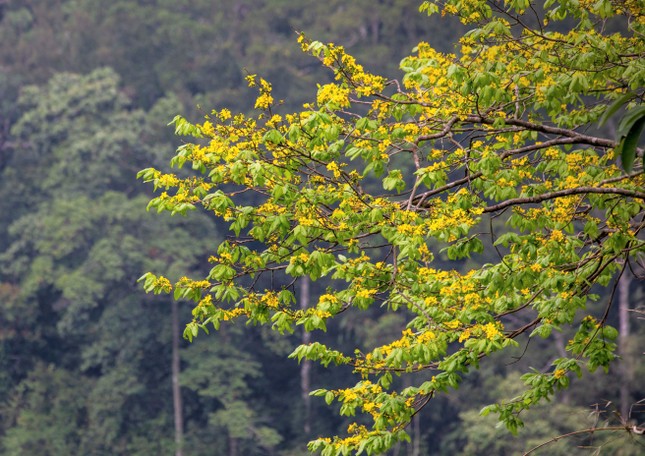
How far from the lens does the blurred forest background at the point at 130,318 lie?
1962cm

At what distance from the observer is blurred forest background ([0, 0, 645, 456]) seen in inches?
773

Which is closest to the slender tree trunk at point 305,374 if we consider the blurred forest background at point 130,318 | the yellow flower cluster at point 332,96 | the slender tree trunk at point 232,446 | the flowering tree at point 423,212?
the blurred forest background at point 130,318

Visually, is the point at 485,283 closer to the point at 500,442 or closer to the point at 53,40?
the point at 500,442

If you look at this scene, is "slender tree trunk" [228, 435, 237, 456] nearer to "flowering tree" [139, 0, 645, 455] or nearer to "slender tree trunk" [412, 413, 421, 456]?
"slender tree trunk" [412, 413, 421, 456]

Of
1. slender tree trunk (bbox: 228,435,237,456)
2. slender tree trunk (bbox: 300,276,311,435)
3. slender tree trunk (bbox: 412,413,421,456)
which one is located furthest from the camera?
slender tree trunk (bbox: 300,276,311,435)

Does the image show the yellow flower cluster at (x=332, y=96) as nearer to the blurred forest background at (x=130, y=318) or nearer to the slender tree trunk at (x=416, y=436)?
the blurred forest background at (x=130, y=318)

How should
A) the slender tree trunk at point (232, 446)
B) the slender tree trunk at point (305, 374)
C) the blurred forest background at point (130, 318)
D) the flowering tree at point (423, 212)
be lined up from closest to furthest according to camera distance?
the flowering tree at point (423, 212)
the blurred forest background at point (130, 318)
the slender tree trunk at point (232, 446)
the slender tree trunk at point (305, 374)

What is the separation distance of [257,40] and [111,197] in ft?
18.6

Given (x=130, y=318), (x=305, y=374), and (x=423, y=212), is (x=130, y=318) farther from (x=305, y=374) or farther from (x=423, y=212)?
(x=423, y=212)

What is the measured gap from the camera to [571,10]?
5.50 metres

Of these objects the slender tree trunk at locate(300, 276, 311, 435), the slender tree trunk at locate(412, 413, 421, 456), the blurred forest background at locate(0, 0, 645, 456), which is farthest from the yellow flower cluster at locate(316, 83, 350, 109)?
the slender tree trunk at locate(300, 276, 311, 435)

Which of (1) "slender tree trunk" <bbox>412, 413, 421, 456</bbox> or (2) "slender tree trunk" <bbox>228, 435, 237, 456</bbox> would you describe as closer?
(1) "slender tree trunk" <bbox>412, 413, 421, 456</bbox>

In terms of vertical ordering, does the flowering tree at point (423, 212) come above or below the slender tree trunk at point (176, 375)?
below

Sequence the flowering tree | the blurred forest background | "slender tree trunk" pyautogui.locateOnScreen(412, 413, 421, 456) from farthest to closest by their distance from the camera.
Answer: "slender tree trunk" pyautogui.locateOnScreen(412, 413, 421, 456)
the blurred forest background
the flowering tree
